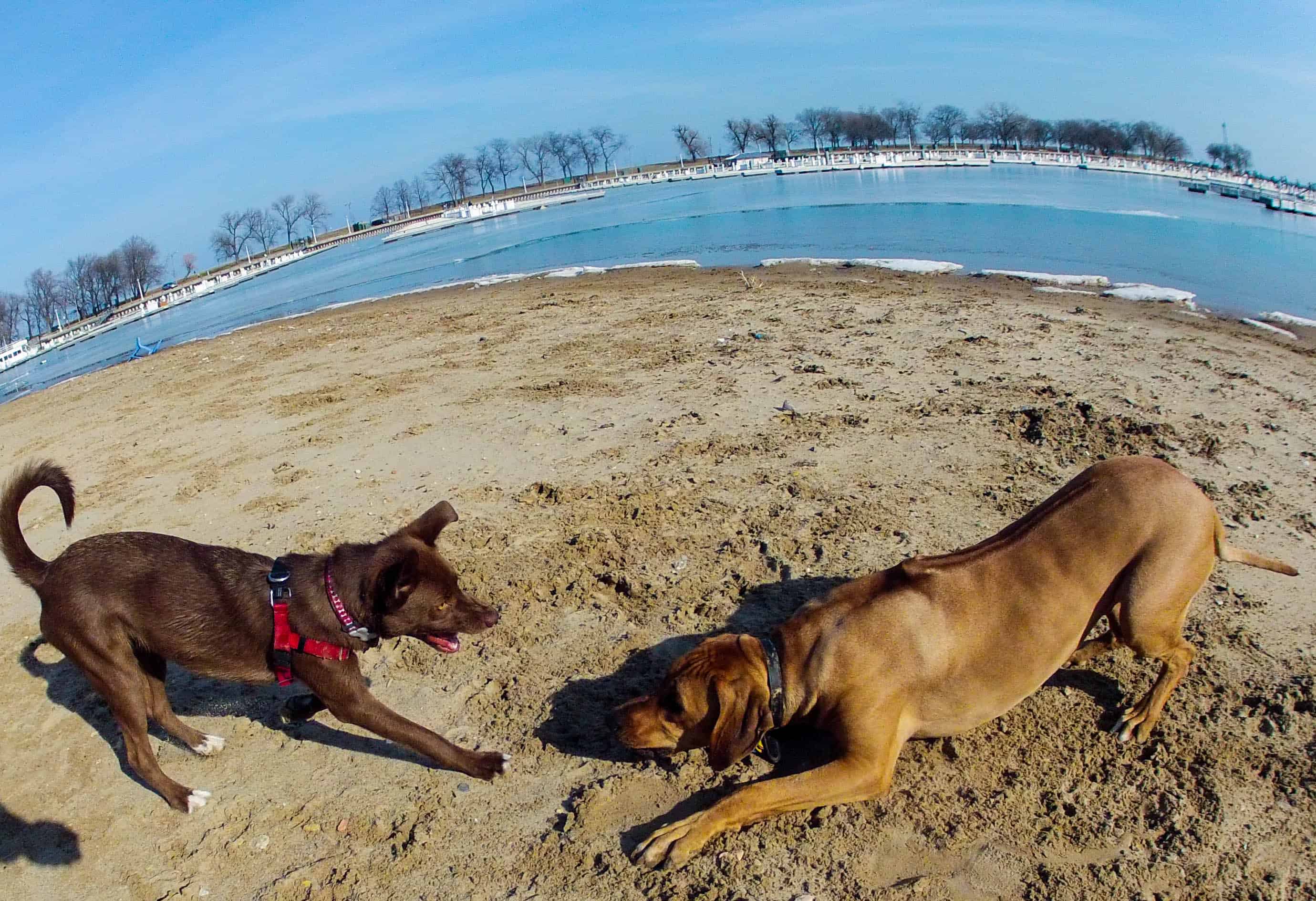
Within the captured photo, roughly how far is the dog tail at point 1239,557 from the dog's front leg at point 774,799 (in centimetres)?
212

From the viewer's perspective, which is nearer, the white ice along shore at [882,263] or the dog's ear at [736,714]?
the dog's ear at [736,714]

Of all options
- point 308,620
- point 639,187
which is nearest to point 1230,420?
point 308,620

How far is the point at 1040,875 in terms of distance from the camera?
10.8 ft

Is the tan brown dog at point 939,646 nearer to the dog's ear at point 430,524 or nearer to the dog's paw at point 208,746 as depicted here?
the dog's ear at point 430,524

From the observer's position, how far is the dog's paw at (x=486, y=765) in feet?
13.4

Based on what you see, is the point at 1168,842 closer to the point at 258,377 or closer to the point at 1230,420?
the point at 1230,420

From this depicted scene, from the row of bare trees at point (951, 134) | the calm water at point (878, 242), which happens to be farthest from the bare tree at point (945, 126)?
the calm water at point (878, 242)

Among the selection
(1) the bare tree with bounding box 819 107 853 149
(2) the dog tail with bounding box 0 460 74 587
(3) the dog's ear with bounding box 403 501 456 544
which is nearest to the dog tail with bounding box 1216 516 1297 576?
(3) the dog's ear with bounding box 403 501 456 544

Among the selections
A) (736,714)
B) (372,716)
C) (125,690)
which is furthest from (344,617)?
(736,714)

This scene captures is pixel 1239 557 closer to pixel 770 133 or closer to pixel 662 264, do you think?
pixel 662 264

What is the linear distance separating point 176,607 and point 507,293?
18.7 metres

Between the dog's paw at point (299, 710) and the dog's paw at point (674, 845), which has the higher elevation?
the dog's paw at point (299, 710)

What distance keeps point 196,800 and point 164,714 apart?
62 cm

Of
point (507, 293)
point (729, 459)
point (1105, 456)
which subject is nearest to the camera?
point (1105, 456)
